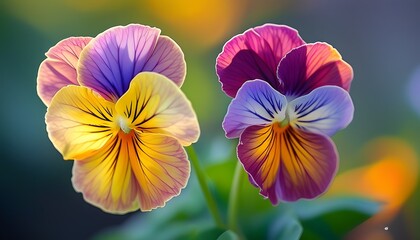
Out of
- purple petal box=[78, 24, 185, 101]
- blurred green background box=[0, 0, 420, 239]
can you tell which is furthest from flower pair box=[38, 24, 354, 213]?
blurred green background box=[0, 0, 420, 239]

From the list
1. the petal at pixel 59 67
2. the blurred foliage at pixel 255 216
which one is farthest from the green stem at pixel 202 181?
the petal at pixel 59 67

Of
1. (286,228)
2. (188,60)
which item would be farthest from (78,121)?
(188,60)

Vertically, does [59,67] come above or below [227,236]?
above

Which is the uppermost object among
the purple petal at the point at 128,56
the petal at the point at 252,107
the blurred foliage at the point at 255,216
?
the purple petal at the point at 128,56

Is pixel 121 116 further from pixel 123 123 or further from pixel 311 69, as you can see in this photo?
pixel 311 69

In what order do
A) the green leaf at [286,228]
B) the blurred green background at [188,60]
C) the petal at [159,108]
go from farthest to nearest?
the blurred green background at [188,60] < the green leaf at [286,228] < the petal at [159,108]

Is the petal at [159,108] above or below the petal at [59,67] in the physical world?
below

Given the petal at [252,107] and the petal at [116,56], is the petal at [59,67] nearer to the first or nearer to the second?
the petal at [116,56]

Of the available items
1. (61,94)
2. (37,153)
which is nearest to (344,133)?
(37,153)
